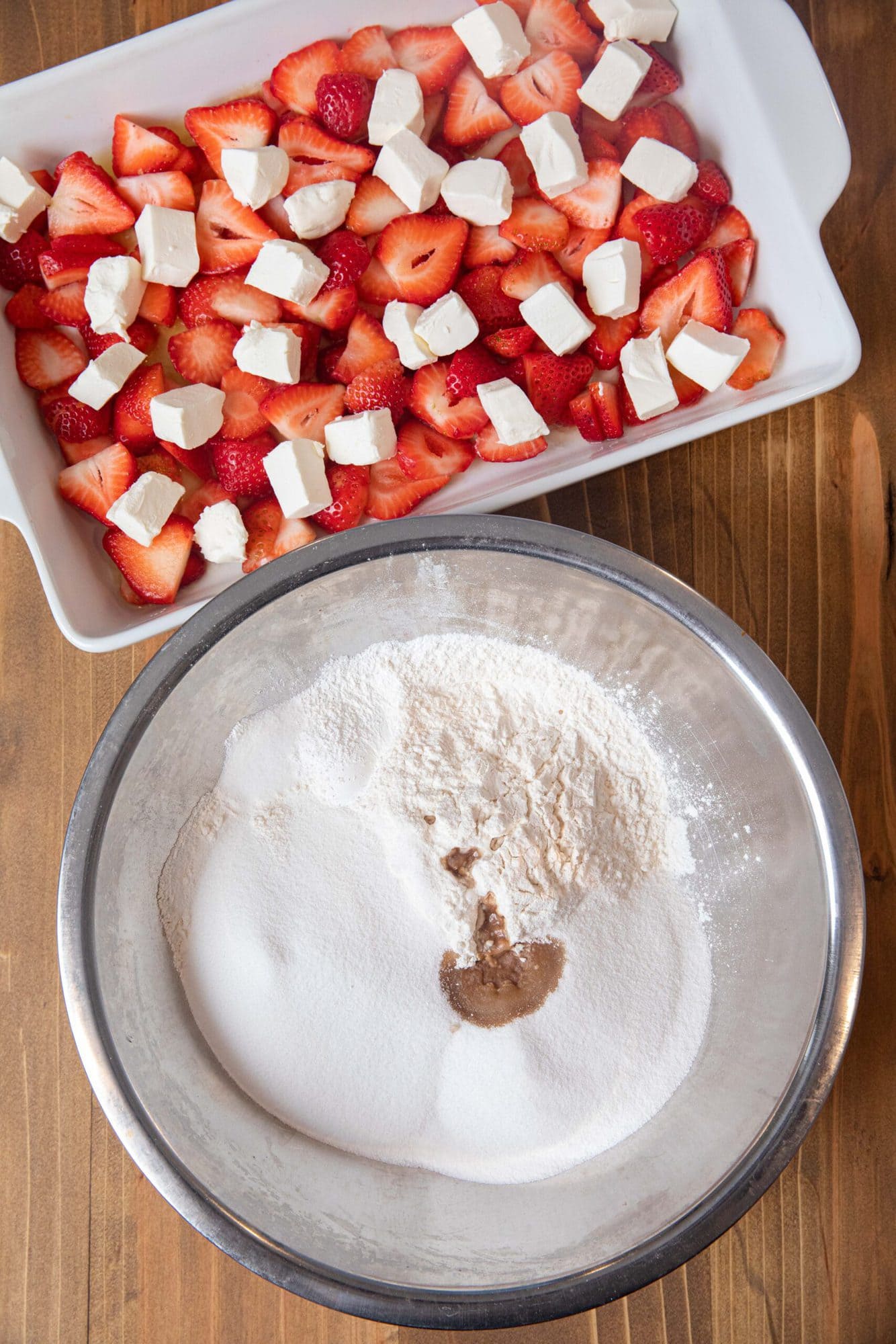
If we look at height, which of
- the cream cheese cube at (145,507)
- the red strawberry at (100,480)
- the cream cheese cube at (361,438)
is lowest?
the cream cheese cube at (361,438)

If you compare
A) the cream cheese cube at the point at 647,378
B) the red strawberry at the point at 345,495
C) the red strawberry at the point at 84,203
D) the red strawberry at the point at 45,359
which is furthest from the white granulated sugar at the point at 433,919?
the red strawberry at the point at 84,203

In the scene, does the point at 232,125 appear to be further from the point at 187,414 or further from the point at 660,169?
the point at 660,169

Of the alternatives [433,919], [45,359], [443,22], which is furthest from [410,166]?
[433,919]

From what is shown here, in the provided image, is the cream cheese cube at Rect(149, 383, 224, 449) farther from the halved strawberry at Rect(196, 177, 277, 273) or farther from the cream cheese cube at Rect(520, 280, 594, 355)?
the cream cheese cube at Rect(520, 280, 594, 355)

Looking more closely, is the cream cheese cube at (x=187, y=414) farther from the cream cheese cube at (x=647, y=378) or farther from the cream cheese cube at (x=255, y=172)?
the cream cheese cube at (x=647, y=378)

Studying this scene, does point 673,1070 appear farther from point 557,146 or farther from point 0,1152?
point 557,146

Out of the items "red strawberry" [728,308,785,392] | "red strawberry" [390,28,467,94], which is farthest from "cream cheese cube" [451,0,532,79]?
"red strawberry" [728,308,785,392]

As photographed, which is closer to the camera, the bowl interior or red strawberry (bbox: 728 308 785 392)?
the bowl interior
